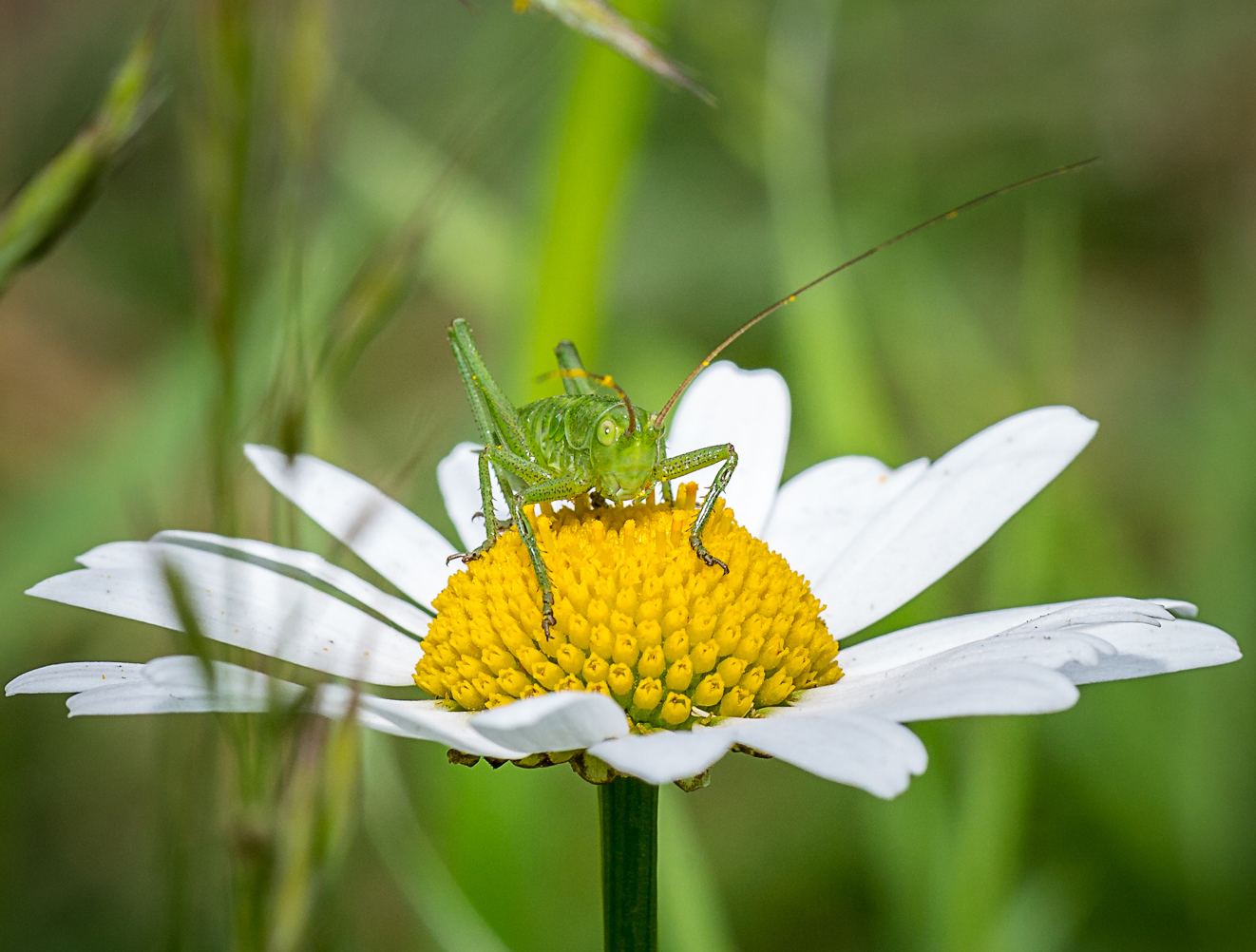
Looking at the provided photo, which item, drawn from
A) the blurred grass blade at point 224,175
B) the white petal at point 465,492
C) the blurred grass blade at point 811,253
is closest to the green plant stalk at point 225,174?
the blurred grass blade at point 224,175

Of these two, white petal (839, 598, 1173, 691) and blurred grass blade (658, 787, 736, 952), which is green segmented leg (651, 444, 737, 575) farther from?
blurred grass blade (658, 787, 736, 952)

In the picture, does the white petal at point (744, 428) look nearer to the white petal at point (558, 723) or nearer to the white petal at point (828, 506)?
the white petal at point (828, 506)

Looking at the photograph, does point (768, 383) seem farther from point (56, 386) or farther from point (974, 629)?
point (56, 386)

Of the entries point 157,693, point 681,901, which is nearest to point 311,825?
point 157,693

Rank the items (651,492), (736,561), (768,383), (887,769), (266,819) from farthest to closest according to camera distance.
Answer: (768,383)
(651,492)
(736,561)
(887,769)
(266,819)

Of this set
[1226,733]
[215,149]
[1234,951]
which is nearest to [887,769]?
[215,149]

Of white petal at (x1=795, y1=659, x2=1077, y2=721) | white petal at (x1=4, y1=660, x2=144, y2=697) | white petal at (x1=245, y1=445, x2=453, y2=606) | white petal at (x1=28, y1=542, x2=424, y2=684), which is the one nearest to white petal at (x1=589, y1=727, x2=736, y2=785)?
white petal at (x1=795, y1=659, x2=1077, y2=721)
